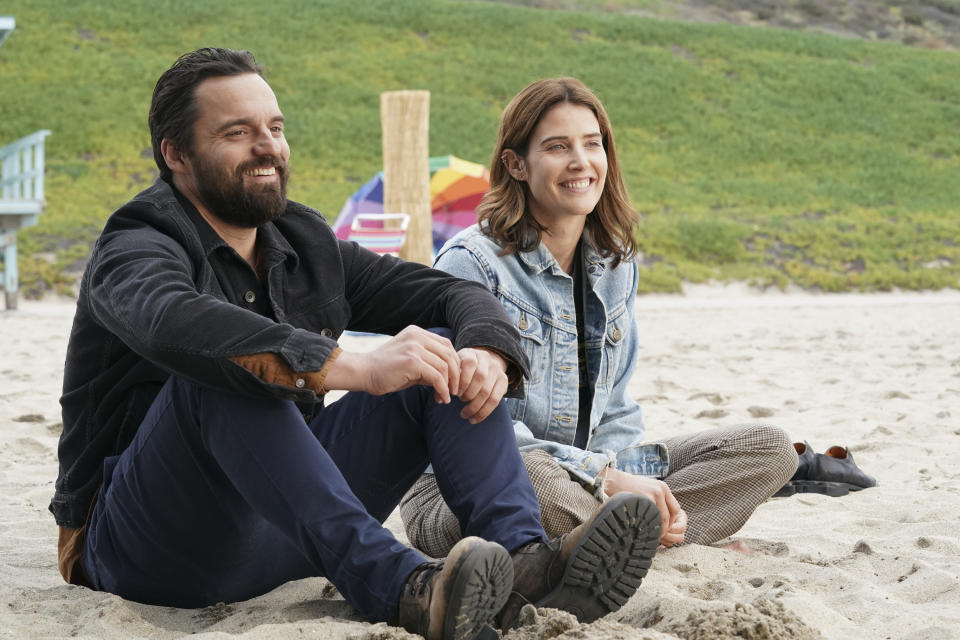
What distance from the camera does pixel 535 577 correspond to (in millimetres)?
2215

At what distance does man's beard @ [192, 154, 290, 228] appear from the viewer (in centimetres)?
252

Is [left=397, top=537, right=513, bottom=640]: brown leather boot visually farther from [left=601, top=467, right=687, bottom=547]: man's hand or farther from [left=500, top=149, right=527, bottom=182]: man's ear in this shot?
[left=500, top=149, right=527, bottom=182]: man's ear

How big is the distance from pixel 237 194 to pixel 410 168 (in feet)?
21.1

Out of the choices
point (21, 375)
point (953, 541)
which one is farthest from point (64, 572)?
point (21, 375)

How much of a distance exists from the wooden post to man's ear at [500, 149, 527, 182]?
556cm

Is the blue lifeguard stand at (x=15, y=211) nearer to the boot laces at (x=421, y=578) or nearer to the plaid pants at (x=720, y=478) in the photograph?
the plaid pants at (x=720, y=478)

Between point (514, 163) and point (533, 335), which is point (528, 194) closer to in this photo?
point (514, 163)

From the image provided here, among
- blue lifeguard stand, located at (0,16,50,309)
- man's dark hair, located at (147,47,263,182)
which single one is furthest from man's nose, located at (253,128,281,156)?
blue lifeguard stand, located at (0,16,50,309)

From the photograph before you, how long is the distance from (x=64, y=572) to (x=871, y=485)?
267cm

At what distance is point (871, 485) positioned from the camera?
3.77 meters

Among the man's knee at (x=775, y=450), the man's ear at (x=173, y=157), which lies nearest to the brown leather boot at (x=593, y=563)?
the man's knee at (x=775, y=450)

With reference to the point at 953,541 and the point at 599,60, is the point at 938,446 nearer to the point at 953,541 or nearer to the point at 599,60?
the point at 953,541

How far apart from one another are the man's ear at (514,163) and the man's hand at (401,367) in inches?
40.7

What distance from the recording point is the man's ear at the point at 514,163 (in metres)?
3.18
